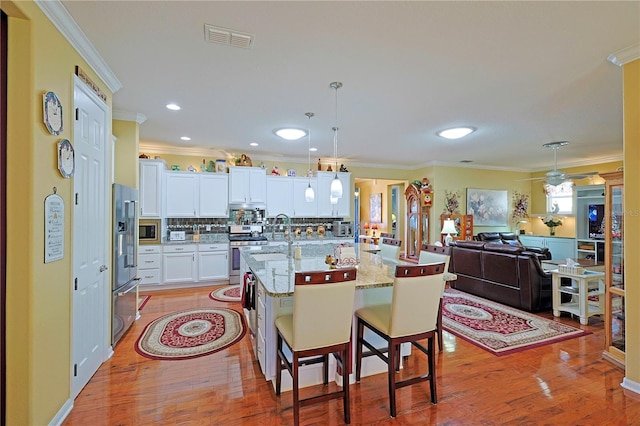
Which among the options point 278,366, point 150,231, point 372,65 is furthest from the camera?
point 150,231

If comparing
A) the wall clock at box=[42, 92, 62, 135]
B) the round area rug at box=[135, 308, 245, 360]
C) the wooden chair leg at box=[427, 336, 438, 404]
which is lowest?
the round area rug at box=[135, 308, 245, 360]

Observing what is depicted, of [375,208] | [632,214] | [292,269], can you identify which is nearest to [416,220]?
[375,208]

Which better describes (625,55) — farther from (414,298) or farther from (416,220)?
(416,220)

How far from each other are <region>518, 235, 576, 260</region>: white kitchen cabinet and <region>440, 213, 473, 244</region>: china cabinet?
194 centimetres

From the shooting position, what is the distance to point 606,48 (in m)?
2.36

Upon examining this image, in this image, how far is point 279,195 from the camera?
21.3ft

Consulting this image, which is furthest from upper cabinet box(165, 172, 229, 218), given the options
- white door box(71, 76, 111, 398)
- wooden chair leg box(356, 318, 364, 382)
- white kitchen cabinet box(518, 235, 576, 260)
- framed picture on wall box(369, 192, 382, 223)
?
white kitchen cabinet box(518, 235, 576, 260)

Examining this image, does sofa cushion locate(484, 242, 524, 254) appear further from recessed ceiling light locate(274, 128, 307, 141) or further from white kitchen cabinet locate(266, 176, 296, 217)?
white kitchen cabinet locate(266, 176, 296, 217)

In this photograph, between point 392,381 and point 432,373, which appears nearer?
point 392,381

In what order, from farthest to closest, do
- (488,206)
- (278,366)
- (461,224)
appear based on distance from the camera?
(488,206) < (461,224) < (278,366)

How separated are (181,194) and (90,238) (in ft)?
11.0

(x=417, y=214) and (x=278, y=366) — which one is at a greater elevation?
(x=417, y=214)

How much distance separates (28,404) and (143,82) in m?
2.75

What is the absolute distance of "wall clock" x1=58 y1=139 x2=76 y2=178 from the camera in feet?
6.53
